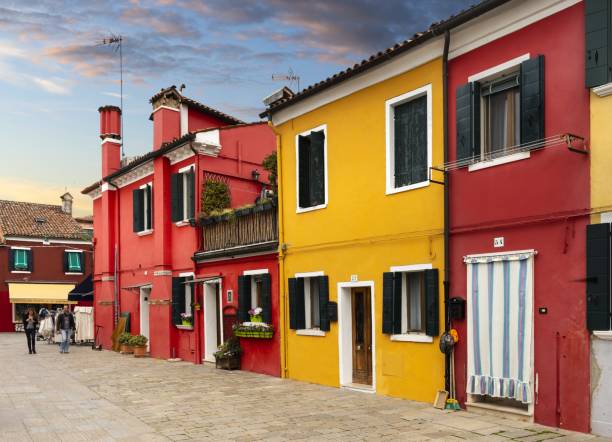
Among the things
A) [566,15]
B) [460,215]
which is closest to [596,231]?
[460,215]

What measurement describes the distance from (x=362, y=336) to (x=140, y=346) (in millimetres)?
10509

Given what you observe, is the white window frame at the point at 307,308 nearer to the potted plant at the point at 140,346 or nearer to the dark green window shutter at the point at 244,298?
the dark green window shutter at the point at 244,298

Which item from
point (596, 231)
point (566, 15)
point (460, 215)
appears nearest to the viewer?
point (596, 231)

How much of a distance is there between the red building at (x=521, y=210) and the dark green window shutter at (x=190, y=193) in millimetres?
9730

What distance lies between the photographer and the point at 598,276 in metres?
7.99

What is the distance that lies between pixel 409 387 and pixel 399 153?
168 inches

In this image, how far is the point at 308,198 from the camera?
555 inches

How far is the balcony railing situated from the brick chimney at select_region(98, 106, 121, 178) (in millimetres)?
8677

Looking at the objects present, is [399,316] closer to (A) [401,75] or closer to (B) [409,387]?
(B) [409,387]

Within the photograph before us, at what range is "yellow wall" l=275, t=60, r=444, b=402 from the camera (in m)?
10.6

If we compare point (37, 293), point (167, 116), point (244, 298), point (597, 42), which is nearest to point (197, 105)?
point (167, 116)

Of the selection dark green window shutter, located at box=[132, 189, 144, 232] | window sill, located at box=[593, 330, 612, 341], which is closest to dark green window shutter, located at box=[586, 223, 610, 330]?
window sill, located at box=[593, 330, 612, 341]

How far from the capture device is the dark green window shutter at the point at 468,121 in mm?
9828

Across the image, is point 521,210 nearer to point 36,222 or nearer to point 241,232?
point 241,232
